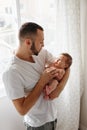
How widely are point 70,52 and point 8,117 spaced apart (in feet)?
2.80

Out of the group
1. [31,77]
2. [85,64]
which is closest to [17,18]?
[31,77]

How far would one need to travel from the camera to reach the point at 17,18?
204 centimetres

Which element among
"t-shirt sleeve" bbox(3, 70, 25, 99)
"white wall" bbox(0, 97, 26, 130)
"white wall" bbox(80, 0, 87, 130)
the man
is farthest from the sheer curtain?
"t-shirt sleeve" bbox(3, 70, 25, 99)

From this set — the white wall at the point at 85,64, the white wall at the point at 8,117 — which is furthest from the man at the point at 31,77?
the white wall at the point at 85,64

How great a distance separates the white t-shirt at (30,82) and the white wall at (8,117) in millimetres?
397

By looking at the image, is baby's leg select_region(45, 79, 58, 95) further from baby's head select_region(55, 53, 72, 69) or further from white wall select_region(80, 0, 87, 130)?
white wall select_region(80, 0, 87, 130)

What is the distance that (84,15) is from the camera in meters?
2.21

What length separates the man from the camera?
1.46m

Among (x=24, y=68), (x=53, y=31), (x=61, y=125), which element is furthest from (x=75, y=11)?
(x=61, y=125)

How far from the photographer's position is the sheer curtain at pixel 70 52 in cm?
209

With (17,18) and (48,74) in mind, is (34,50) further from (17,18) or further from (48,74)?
(17,18)

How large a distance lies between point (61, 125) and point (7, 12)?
1279mm

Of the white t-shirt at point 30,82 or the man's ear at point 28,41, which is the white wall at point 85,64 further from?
the man's ear at point 28,41

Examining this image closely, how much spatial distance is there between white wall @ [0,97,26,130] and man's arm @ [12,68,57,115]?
0.59m
